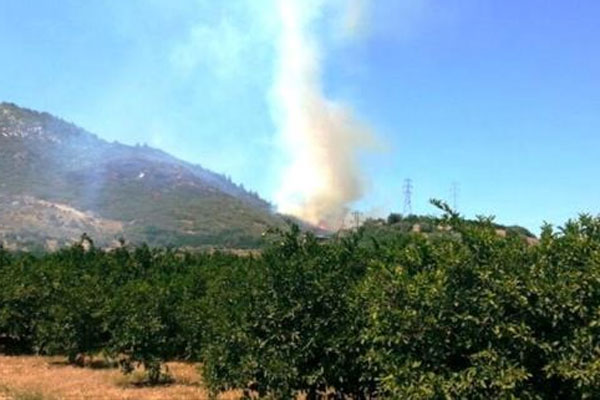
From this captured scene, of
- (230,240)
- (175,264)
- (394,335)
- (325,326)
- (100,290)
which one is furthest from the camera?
(230,240)

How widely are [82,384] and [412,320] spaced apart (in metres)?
14.0

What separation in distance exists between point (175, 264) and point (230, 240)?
118302mm

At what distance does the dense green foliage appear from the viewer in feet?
27.2

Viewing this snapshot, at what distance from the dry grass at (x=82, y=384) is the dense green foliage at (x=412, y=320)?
100 centimetres

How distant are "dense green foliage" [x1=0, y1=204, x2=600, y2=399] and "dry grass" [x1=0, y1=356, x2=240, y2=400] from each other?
39.3 inches

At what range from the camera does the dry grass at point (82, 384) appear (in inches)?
710

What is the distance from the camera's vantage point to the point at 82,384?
20.3 m

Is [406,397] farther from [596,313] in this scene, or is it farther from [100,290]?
[100,290]

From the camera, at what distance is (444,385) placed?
8.45 meters

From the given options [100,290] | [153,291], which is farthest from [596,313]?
[100,290]

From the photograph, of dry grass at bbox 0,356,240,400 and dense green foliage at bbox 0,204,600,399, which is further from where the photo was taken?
dry grass at bbox 0,356,240,400

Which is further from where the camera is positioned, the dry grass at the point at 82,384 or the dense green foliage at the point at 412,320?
the dry grass at the point at 82,384

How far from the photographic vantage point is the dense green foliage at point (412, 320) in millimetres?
8297

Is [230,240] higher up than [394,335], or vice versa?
[230,240]
